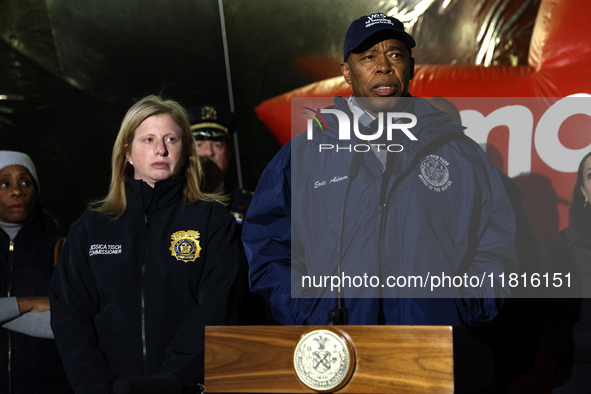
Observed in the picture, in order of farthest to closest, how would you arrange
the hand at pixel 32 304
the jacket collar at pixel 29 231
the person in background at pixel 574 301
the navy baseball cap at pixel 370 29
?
the jacket collar at pixel 29 231
the hand at pixel 32 304
the person in background at pixel 574 301
the navy baseball cap at pixel 370 29

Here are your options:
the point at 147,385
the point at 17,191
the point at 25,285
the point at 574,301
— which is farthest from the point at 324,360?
the point at 17,191

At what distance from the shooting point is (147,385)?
4.69ft

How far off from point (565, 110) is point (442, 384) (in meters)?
1.73

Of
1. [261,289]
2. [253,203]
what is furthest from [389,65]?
[261,289]

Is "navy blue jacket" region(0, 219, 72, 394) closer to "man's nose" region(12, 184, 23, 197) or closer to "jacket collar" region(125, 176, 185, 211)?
"man's nose" region(12, 184, 23, 197)

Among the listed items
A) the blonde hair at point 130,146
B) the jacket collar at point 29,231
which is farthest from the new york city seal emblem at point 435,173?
the jacket collar at point 29,231

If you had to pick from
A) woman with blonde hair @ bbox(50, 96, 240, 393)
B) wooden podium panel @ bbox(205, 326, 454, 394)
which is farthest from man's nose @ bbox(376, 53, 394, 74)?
wooden podium panel @ bbox(205, 326, 454, 394)

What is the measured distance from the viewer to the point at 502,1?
261 centimetres

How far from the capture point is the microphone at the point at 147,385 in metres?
1.42

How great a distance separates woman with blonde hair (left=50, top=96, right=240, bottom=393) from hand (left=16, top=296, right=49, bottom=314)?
1.36 ft

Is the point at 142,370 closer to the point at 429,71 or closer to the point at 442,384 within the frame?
the point at 442,384

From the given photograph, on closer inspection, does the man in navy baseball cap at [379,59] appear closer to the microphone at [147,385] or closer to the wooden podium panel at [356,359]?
the wooden podium panel at [356,359]

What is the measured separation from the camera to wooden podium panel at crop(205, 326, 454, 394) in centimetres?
92

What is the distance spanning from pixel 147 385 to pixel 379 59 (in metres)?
1.12
